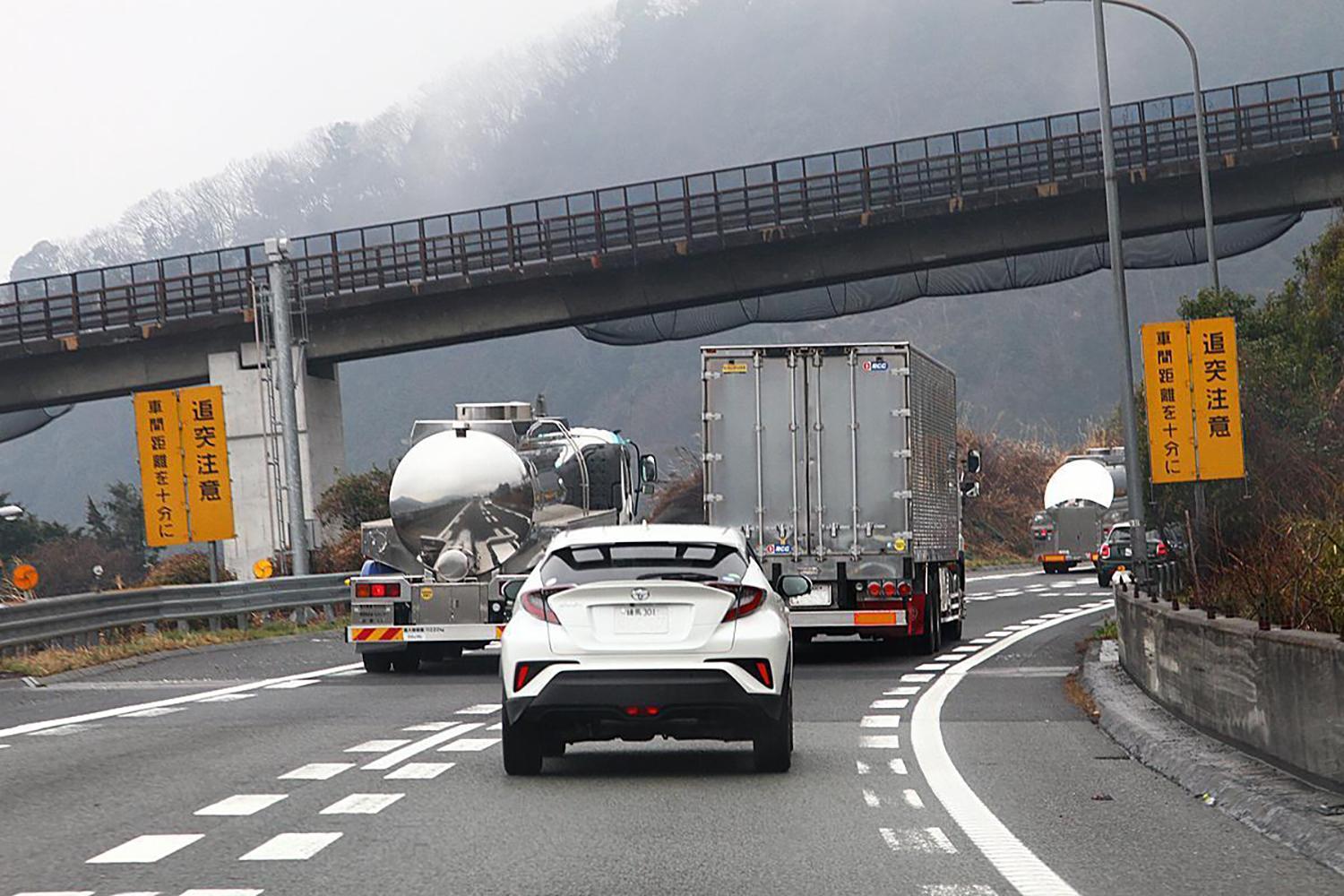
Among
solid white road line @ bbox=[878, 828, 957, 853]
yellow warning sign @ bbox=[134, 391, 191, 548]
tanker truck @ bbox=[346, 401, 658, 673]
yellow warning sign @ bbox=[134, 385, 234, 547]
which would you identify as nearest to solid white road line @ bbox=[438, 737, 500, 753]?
solid white road line @ bbox=[878, 828, 957, 853]

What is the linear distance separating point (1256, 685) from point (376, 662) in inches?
570

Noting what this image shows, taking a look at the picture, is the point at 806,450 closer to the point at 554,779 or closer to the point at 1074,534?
the point at 554,779

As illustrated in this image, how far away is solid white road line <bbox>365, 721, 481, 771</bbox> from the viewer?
1445 centimetres

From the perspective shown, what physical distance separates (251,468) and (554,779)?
47.9m

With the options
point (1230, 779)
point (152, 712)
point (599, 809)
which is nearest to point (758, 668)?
point (599, 809)

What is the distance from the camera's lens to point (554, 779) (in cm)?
1338

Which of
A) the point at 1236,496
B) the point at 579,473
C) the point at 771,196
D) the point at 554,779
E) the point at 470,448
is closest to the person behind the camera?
the point at 554,779

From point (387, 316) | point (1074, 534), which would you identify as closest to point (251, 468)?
point (387, 316)

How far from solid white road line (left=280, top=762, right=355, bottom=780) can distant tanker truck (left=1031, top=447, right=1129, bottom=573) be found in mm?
49901

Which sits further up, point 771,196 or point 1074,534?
point 771,196

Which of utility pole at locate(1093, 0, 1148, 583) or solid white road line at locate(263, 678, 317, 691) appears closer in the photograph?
solid white road line at locate(263, 678, 317, 691)

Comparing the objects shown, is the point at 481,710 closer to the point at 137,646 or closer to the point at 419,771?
the point at 419,771

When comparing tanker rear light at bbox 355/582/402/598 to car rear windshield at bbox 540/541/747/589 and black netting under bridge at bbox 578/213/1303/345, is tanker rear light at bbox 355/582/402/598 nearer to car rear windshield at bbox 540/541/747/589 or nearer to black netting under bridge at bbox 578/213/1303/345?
car rear windshield at bbox 540/541/747/589

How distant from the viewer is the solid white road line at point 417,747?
47.4 feet
